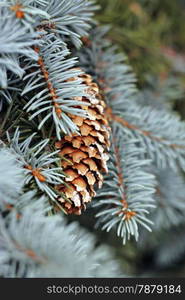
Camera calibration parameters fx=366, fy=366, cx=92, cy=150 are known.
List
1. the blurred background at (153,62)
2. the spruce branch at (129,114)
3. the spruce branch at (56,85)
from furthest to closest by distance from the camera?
the blurred background at (153,62), the spruce branch at (129,114), the spruce branch at (56,85)

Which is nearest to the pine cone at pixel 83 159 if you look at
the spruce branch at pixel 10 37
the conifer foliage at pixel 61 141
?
the conifer foliage at pixel 61 141

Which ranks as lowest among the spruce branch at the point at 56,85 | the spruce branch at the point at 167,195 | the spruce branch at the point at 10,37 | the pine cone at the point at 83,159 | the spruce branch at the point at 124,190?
the spruce branch at the point at 167,195

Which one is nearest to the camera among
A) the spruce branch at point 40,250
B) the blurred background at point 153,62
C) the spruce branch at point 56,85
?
the spruce branch at point 40,250

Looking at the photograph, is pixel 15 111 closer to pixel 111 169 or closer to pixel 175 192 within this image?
pixel 111 169

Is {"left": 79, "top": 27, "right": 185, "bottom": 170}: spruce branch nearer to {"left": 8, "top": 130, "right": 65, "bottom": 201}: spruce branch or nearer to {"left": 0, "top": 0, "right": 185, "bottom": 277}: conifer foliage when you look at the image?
{"left": 0, "top": 0, "right": 185, "bottom": 277}: conifer foliage

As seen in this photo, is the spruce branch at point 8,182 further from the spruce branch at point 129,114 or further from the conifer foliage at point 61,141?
the spruce branch at point 129,114

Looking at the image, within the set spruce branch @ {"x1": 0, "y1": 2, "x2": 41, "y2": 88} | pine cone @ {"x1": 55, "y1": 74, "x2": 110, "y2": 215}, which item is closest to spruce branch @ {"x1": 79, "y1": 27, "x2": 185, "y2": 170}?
pine cone @ {"x1": 55, "y1": 74, "x2": 110, "y2": 215}

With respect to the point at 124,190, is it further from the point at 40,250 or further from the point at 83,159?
the point at 40,250

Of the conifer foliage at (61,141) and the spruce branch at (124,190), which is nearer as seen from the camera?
the conifer foliage at (61,141)
